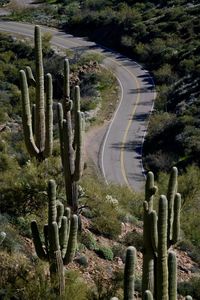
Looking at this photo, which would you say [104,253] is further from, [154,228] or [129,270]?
[129,270]

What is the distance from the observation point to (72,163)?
16.7 m

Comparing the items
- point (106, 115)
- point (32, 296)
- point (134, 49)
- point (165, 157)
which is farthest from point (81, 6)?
point (32, 296)

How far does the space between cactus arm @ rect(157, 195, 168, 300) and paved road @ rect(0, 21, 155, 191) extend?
2097 centimetres

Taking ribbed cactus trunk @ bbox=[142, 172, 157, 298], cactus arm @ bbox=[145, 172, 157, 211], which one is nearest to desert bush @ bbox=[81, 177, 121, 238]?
cactus arm @ bbox=[145, 172, 157, 211]

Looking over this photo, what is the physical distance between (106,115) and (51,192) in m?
32.0

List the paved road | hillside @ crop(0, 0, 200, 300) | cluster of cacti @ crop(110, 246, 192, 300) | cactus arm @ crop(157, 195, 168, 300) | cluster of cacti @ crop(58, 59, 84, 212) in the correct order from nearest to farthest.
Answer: cluster of cacti @ crop(110, 246, 192, 300), cactus arm @ crop(157, 195, 168, 300), hillside @ crop(0, 0, 200, 300), cluster of cacti @ crop(58, 59, 84, 212), the paved road

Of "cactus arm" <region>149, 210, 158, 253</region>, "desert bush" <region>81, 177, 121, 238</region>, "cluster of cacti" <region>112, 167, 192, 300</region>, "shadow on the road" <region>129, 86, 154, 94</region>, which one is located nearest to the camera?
"cluster of cacti" <region>112, 167, 192, 300</region>

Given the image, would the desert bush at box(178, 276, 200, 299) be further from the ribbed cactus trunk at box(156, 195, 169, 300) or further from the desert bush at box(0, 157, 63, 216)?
the ribbed cactus trunk at box(156, 195, 169, 300)

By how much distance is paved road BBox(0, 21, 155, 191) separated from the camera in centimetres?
3534

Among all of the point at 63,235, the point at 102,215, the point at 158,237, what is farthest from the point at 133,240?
the point at 158,237

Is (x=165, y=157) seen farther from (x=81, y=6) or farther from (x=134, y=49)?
(x=81, y=6)

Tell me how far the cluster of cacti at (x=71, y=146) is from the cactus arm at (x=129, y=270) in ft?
20.1

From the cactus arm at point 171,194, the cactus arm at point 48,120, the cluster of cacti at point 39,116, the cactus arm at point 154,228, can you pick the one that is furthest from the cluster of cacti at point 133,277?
the cluster of cacti at point 39,116

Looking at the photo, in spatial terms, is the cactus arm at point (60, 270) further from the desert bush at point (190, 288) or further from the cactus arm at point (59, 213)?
the desert bush at point (190, 288)
